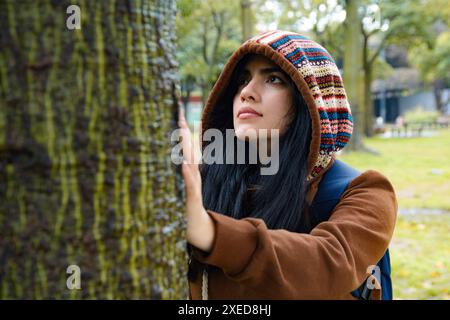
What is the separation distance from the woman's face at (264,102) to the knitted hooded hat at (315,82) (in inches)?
2.8

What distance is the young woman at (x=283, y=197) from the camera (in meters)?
1.32

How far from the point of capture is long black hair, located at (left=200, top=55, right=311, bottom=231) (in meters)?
1.88

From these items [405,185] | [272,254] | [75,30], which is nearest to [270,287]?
[272,254]

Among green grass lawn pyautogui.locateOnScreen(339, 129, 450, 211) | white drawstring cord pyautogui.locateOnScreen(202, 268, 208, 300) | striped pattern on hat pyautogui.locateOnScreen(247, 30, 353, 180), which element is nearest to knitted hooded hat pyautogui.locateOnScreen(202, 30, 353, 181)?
striped pattern on hat pyautogui.locateOnScreen(247, 30, 353, 180)

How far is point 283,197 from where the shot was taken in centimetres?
189

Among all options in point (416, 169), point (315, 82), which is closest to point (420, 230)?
point (315, 82)

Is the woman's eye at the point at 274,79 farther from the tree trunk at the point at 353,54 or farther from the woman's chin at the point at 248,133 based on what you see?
the tree trunk at the point at 353,54

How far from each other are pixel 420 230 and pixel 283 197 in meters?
5.58

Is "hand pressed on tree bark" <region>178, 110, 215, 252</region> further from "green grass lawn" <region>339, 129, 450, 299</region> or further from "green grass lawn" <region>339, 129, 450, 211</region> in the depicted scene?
"green grass lawn" <region>339, 129, 450, 211</region>

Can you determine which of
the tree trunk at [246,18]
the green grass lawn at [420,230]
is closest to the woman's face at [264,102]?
the green grass lawn at [420,230]

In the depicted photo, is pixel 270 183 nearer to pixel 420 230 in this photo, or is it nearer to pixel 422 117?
pixel 420 230

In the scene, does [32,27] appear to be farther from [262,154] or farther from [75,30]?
[262,154]

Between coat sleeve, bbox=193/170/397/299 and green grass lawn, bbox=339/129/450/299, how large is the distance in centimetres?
337
